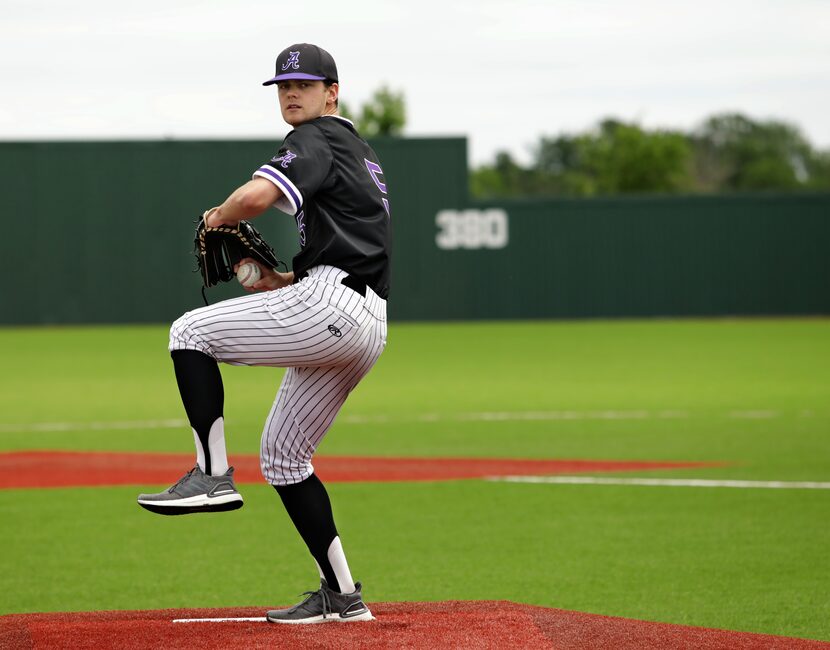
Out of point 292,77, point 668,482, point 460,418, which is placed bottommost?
point 460,418

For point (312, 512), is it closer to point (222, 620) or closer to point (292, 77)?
point (222, 620)

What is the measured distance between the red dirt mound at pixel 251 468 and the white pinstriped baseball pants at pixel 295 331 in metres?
4.87

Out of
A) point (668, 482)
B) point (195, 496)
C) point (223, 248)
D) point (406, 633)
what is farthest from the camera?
point (668, 482)

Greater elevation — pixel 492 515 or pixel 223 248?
pixel 223 248

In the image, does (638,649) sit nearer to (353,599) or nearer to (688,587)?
(353,599)

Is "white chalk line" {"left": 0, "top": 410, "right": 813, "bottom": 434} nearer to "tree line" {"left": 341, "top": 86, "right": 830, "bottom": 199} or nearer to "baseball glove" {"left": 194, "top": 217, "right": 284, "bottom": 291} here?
"baseball glove" {"left": 194, "top": 217, "right": 284, "bottom": 291}

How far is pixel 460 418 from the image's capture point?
1367cm

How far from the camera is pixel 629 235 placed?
32.3 m

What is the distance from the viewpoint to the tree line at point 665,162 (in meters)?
62.9

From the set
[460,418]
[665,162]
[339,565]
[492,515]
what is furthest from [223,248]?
[665,162]

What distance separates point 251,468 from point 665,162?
5449 cm

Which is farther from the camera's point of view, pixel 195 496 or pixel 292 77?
pixel 292 77

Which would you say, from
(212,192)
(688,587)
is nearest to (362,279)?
(688,587)

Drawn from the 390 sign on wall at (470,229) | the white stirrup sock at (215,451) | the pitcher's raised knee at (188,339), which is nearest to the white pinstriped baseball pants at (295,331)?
the pitcher's raised knee at (188,339)
